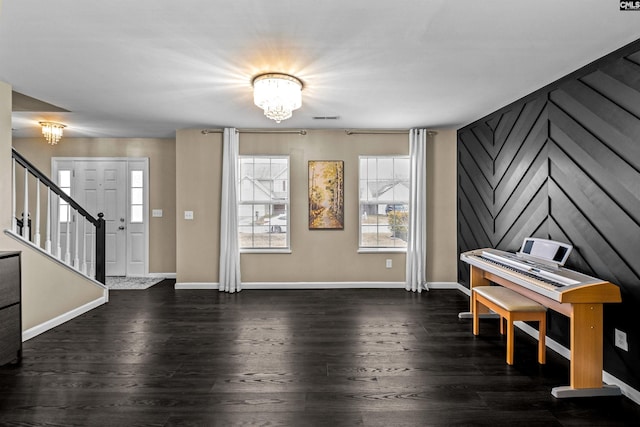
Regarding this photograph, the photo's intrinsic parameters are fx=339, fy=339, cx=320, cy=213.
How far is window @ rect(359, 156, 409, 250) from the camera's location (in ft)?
17.7

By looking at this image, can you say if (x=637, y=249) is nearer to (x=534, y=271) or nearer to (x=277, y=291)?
(x=534, y=271)

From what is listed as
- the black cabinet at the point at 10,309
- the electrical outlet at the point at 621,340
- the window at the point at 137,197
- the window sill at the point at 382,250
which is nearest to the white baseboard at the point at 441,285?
the window sill at the point at 382,250

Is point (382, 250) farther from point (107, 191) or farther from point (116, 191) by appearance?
point (107, 191)

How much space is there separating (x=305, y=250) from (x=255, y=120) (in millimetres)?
2095

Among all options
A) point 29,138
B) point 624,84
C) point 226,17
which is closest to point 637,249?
point 624,84

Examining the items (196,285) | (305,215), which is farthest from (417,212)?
(196,285)

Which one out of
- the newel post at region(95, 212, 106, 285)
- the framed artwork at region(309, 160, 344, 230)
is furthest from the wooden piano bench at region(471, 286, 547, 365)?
the newel post at region(95, 212, 106, 285)

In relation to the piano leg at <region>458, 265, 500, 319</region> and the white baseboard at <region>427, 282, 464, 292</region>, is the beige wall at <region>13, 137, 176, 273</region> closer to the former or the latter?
the white baseboard at <region>427, 282, 464, 292</region>

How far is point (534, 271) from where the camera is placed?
274cm

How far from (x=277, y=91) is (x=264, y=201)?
257 cm

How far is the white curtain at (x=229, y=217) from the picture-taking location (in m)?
5.19

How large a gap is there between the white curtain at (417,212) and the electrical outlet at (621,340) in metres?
2.78

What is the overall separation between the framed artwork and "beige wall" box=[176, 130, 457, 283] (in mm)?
98

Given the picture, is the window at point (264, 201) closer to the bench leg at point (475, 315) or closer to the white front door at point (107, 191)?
the white front door at point (107, 191)
